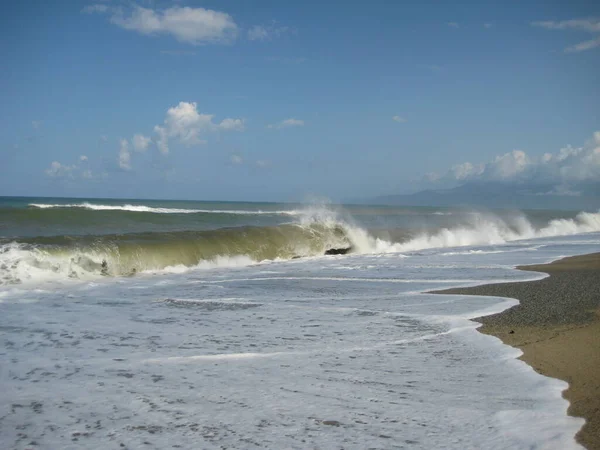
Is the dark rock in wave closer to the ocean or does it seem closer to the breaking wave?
the breaking wave

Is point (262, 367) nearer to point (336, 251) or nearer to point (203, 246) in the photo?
point (203, 246)

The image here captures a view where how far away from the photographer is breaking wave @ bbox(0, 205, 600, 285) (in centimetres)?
1276

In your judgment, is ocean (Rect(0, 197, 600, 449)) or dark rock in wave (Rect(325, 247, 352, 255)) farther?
dark rock in wave (Rect(325, 247, 352, 255))

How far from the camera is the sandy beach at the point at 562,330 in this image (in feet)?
13.3

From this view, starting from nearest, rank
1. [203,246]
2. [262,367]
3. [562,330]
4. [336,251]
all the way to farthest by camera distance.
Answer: [262,367] < [562,330] < [203,246] < [336,251]

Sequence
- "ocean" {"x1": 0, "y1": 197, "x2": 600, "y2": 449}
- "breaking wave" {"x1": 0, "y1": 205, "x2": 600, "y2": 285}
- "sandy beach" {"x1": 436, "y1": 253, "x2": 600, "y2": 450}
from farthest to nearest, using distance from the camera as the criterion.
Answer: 1. "breaking wave" {"x1": 0, "y1": 205, "x2": 600, "y2": 285}
2. "sandy beach" {"x1": 436, "y1": 253, "x2": 600, "y2": 450}
3. "ocean" {"x1": 0, "y1": 197, "x2": 600, "y2": 449}

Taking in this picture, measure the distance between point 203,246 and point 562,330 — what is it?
12483 mm

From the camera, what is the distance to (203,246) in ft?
56.7

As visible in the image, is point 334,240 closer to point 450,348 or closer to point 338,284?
point 338,284

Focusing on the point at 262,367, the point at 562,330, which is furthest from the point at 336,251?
the point at 262,367

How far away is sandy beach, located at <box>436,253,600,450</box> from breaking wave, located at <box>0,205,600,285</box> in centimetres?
865

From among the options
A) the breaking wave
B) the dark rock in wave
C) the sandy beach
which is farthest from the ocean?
the dark rock in wave

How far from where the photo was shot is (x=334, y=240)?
→ 22531 millimetres

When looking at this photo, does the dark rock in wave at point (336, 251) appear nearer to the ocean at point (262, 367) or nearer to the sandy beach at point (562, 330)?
the ocean at point (262, 367)
